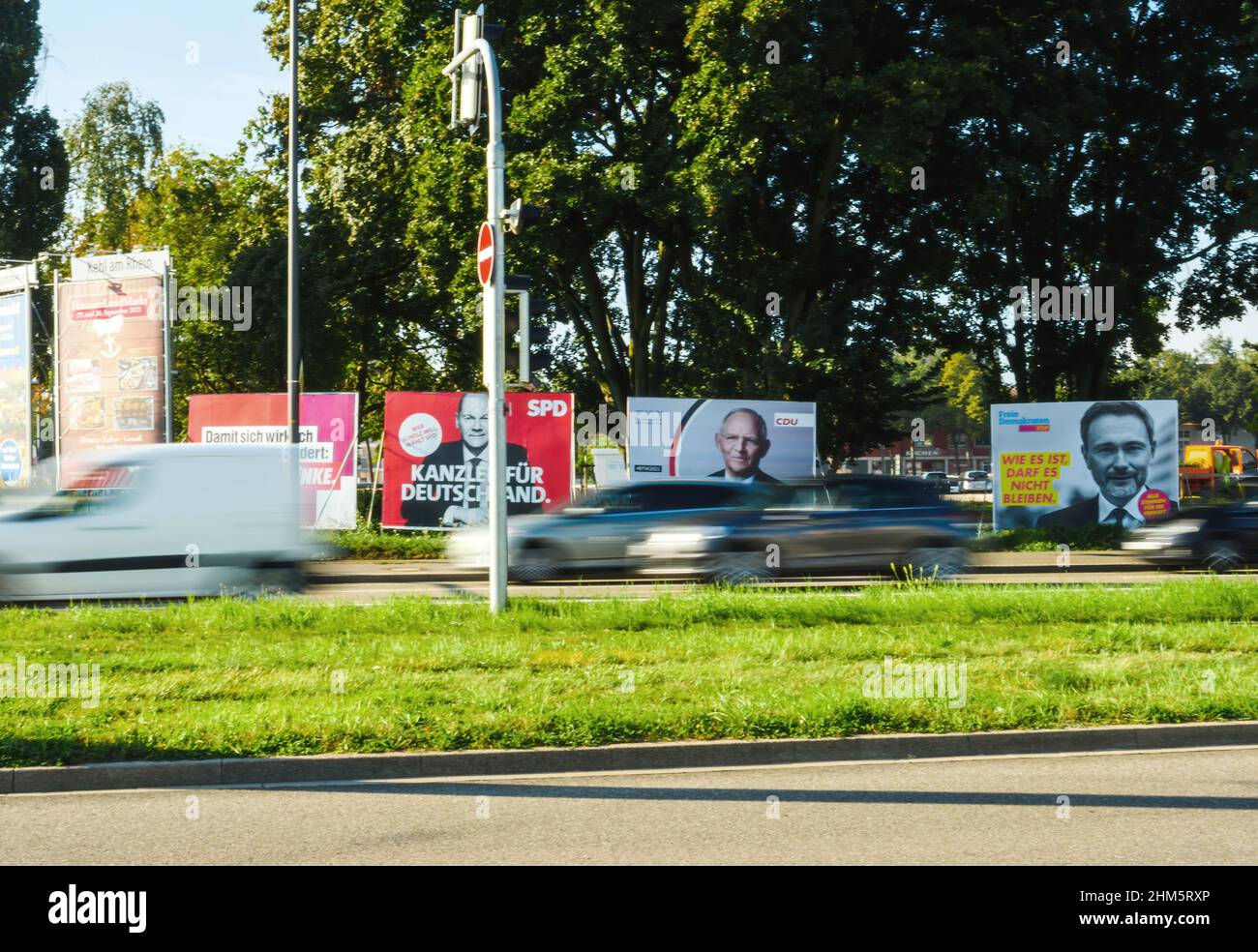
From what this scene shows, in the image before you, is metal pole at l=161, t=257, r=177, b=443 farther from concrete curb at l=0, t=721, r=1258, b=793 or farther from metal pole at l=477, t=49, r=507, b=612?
concrete curb at l=0, t=721, r=1258, b=793

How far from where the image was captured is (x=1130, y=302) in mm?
29250

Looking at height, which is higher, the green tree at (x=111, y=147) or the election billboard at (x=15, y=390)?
the green tree at (x=111, y=147)

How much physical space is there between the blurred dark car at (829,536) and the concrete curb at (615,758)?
8.17 meters

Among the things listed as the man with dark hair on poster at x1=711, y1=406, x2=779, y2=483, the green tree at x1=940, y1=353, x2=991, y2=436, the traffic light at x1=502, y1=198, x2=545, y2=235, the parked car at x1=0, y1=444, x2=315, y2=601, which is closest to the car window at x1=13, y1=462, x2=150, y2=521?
the parked car at x1=0, y1=444, x2=315, y2=601

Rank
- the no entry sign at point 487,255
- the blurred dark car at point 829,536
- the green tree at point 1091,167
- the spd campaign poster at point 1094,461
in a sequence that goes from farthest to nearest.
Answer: the green tree at point 1091,167 < the spd campaign poster at point 1094,461 < the blurred dark car at point 829,536 < the no entry sign at point 487,255

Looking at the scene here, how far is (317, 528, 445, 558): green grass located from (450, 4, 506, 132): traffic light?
1057 centimetres

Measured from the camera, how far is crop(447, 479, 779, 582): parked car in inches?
645

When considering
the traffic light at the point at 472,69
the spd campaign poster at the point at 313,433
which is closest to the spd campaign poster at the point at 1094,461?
the spd campaign poster at the point at 313,433

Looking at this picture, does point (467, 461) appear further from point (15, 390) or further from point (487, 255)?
point (15, 390)

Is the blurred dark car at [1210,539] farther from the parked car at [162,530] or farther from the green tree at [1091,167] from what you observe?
the parked car at [162,530]

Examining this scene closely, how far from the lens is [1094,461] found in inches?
916

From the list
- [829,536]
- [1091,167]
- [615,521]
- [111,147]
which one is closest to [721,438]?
[829,536]

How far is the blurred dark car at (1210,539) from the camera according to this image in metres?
19.1
